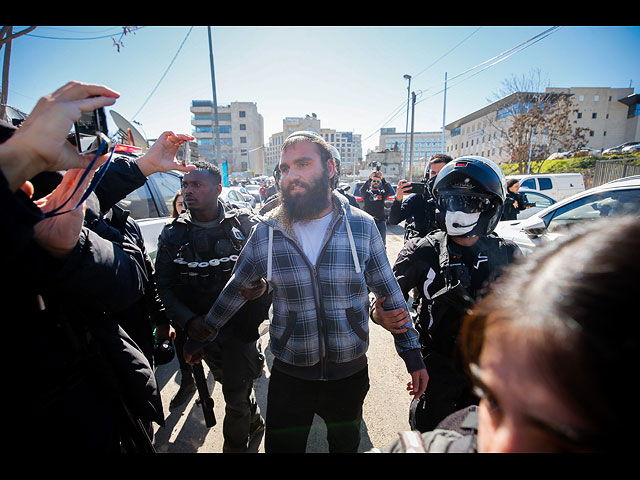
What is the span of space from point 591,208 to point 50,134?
5775mm

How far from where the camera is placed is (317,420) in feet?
8.72

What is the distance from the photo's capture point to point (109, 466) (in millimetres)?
904

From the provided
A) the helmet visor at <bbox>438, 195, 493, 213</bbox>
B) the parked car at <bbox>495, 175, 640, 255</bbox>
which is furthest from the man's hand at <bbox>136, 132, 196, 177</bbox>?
the parked car at <bbox>495, 175, 640, 255</bbox>

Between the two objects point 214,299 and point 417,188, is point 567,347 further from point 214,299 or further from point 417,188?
point 417,188

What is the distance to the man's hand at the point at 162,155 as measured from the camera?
1451 millimetres

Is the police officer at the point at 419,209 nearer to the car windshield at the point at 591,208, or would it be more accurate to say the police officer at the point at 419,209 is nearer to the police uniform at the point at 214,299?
the car windshield at the point at 591,208

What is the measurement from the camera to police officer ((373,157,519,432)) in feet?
5.74

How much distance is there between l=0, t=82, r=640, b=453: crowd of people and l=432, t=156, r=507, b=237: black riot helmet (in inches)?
0.5

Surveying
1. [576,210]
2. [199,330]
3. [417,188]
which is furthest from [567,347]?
[576,210]

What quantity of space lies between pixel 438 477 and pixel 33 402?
121cm

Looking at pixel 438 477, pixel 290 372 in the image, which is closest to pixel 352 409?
pixel 290 372

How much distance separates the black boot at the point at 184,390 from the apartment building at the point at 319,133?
46079mm

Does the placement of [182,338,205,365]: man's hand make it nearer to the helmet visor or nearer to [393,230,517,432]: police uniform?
[393,230,517,432]: police uniform
